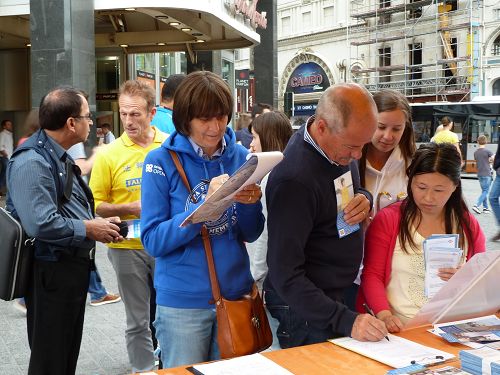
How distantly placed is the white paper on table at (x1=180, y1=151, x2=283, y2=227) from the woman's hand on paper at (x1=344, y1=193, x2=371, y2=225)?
401 millimetres

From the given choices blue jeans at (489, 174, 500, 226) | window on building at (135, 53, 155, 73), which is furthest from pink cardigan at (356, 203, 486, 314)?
window on building at (135, 53, 155, 73)

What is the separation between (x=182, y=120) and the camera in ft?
8.20

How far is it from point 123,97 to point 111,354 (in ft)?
6.78

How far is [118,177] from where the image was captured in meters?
4.04

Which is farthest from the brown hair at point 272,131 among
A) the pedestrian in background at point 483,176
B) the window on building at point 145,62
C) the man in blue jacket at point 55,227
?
the window on building at point 145,62

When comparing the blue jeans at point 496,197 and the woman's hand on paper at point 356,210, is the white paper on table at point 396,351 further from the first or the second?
the blue jeans at point 496,197

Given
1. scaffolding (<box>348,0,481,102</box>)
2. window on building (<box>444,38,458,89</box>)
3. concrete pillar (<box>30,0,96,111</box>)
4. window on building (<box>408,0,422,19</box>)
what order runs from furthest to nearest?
window on building (<box>408,0,422,19</box>), window on building (<box>444,38,458,89</box>), scaffolding (<box>348,0,481,102</box>), concrete pillar (<box>30,0,96,111</box>)

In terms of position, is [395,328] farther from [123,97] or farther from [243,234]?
[123,97]

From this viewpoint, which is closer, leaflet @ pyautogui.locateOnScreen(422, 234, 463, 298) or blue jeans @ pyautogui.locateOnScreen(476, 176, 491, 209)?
leaflet @ pyautogui.locateOnScreen(422, 234, 463, 298)

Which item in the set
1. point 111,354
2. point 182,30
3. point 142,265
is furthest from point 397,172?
point 182,30

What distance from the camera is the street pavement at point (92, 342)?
15.1ft

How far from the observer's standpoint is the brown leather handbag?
2.45m

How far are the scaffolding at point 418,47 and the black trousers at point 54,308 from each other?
37.9m

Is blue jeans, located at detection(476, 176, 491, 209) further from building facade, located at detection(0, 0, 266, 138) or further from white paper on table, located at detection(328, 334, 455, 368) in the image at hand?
white paper on table, located at detection(328, 334, 455, 368)
